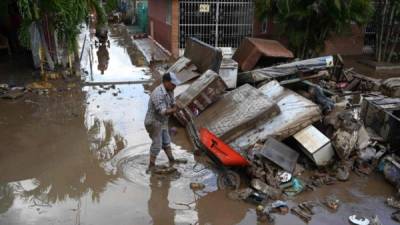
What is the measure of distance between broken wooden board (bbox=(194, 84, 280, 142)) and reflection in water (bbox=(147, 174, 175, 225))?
134 cm

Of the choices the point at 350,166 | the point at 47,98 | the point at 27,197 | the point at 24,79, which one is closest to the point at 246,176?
the point at 350,166

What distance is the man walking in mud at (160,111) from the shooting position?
19.1ft

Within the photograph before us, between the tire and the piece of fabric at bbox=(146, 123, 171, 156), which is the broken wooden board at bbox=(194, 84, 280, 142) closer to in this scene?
the tire

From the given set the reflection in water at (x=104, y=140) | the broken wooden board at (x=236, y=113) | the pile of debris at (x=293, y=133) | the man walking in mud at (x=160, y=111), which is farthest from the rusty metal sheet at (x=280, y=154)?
the reflection in water at (x=104, y=140)

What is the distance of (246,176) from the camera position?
6.09 m

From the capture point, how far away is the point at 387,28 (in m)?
14.8

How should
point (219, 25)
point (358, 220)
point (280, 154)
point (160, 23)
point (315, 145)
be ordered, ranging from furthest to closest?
1. point (160, 23)
2. point (219, 25)
3. point (315, 145)
4. point (280, 154)
5. point (358, 220)

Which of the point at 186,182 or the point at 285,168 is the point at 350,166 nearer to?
the point at 285,168

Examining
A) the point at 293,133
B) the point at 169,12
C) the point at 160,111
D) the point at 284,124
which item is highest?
the point at 169,12

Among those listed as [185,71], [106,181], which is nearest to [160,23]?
[185,71]

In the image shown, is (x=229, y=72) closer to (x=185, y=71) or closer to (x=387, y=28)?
(x=185, y=71)

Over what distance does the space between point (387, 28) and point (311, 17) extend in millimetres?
4359

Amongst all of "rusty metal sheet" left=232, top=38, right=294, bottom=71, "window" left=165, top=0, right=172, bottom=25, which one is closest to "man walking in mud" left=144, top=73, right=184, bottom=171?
"rusty metal sheet" left=232, top=38, right=294, bottom=71

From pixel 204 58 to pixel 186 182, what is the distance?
4641 millimetres
